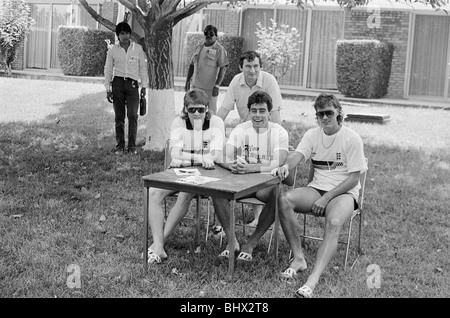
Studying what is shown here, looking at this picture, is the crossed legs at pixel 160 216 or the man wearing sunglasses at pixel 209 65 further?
the man wearing sunglasses at pixel 209 65

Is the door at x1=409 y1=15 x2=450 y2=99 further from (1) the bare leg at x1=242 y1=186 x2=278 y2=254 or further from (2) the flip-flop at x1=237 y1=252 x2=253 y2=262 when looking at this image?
(2) the flip-flop at x1=237 y1=252 x2=253 y2=262

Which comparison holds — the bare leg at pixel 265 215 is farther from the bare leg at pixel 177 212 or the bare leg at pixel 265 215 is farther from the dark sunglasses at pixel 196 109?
the dark sunglasses at pixel 196 109

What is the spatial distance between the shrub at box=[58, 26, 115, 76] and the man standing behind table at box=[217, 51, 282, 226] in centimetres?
1594

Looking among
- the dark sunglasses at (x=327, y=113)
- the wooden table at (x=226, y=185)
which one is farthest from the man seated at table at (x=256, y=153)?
the dark sunglasses at (x=327, y=113)

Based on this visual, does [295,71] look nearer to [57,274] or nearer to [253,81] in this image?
[253,81]

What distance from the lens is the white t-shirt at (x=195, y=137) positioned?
5.78m

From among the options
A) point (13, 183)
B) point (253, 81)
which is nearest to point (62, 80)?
point (13, 183)

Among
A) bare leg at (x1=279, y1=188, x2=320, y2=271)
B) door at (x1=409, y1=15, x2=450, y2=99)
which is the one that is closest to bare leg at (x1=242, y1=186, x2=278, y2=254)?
bare leg at (x1=279, y1=188, x2=320, y2=271)

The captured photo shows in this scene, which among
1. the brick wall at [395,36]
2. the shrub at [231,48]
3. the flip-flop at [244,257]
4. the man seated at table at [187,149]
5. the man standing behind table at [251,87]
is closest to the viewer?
the flip-flop at [244,257]

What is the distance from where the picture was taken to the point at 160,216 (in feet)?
A: 18.4

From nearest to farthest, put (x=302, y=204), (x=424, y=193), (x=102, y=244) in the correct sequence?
(x=302, y=204) → (x=102, y=244) → (x=424, y=193)

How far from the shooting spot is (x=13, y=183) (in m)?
7.82

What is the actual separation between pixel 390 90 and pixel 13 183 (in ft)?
43.6

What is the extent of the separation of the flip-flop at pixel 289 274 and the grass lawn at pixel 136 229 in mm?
55
